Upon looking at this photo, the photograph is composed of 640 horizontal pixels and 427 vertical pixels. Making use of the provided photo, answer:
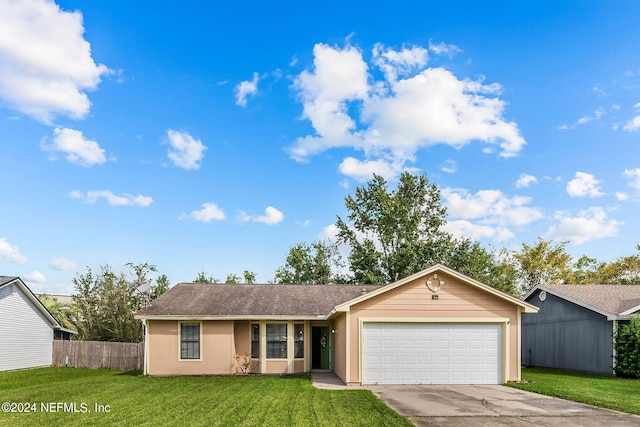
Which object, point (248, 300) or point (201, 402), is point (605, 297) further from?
point (201, 402)

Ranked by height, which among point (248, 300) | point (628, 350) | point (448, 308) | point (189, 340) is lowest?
point (628, 350)

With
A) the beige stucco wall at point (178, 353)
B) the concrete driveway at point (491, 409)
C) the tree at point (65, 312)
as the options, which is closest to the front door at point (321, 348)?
the beige stucco wall at point (178, 353)

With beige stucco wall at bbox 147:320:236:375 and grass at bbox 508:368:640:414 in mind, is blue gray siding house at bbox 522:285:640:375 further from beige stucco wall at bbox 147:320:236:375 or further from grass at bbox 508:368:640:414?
beige stucco wall at bbox 147:320:236:375

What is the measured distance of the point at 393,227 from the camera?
36938 mm

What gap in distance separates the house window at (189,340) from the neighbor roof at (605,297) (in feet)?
49.8

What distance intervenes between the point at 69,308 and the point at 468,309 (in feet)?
89.7

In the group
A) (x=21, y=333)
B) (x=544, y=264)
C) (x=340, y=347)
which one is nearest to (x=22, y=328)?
(x=21, y=333)

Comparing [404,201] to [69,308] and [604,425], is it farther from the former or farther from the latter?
[604,425]

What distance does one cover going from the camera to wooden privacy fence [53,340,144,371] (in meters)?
23.7

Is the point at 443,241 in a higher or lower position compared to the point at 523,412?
higher

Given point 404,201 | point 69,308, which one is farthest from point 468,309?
point 69,308

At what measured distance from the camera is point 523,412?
1099 centimetres

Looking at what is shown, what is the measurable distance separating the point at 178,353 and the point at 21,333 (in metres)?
10.6

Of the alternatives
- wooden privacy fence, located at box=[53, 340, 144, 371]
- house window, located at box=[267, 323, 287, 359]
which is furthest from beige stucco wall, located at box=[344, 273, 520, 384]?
wooden privacy fence, located at box=[53, 340, 144, 371]
